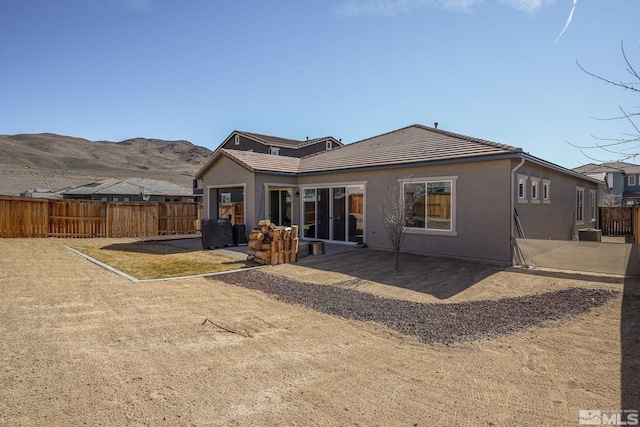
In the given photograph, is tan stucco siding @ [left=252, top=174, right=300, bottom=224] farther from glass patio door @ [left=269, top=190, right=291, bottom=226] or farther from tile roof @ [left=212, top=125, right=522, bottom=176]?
glass patio door @ [left=269, top=190, right=291, bottom=226]

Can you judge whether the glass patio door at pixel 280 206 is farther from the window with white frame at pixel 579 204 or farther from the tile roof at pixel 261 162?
the window with white frame at pixel 579 204

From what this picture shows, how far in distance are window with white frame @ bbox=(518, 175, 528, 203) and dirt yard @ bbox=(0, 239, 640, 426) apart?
14.1ft

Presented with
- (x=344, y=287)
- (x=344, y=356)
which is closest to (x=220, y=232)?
(x=344, y=287)

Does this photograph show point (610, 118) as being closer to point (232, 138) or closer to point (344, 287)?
point (344, 287)

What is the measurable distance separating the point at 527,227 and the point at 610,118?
8597 mm

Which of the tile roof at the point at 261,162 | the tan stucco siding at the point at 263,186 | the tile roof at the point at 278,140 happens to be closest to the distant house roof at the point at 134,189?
the tile roof at the point at 278,140

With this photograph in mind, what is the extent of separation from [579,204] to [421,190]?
11.4m

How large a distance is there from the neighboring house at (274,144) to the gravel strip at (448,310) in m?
24.7

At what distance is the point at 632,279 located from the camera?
8.15 m

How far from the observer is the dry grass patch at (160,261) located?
9.45 meters

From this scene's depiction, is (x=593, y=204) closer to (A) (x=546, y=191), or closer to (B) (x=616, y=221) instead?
(B) (x=616, y=221)

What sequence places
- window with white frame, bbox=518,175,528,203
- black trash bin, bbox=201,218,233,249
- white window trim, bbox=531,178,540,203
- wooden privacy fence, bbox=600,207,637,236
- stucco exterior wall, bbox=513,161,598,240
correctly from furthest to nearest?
wooden privacy fence, bbox=600,207,637,236 → black trash bin, bbox=201,218,233,249 → white window trim, bbox=531,178,540,203 → stucco exterior wall, bbox=513,161,598,240 → window with white frame, bbox=518,175,528,203

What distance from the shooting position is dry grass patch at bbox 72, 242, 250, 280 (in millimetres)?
9453

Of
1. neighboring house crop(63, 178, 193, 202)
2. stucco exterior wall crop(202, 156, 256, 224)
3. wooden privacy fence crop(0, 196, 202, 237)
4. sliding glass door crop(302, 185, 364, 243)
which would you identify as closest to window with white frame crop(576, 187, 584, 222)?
sliding glass door crop(302, 185, 364, 243)
